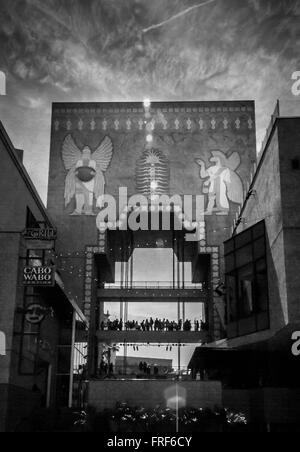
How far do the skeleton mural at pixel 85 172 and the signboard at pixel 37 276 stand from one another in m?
25.9

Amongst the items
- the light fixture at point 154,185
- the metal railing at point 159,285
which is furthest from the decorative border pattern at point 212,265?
the light fixture at point 154,185

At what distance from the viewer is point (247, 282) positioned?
36.7 meters

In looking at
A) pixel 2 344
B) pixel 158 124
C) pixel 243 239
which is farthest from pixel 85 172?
pixel 2 344

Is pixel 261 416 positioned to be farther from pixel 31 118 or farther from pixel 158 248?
pixel 158 248

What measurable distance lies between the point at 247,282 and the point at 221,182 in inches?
1011

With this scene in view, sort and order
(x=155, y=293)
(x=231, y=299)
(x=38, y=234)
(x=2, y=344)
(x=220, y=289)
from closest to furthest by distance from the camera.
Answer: (x=2, y=344)
(x=38, y=234)
(x=231, y=299)
(x=220, y=289)
(x=155, y=293)

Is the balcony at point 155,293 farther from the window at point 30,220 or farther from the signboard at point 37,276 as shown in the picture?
the signboard at point 37,276

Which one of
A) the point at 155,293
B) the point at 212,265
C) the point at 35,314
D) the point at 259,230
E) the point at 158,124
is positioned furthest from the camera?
the point at 158,124

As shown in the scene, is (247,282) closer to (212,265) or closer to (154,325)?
(212,265)

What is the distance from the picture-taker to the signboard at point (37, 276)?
33875 mm

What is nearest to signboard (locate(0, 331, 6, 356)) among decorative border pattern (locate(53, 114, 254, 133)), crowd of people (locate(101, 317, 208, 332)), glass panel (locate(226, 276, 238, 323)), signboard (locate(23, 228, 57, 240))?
signboard (locate(23, 228, 57, 240))

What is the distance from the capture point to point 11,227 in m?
38.4

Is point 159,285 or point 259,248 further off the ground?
point 159,285

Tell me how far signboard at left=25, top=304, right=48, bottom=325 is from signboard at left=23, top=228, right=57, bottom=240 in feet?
13.6
